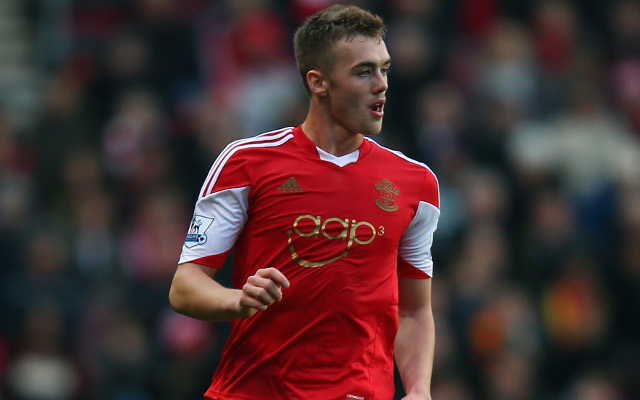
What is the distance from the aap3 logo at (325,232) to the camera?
5.30 m

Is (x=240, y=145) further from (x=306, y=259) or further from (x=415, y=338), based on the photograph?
(x=415, y=338)

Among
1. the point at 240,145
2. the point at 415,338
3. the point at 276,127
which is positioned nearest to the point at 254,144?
the point at 240,145

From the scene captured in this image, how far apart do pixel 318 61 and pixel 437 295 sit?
539cm

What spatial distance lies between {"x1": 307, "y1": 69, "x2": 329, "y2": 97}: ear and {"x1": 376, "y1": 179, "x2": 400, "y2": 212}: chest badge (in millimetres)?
489

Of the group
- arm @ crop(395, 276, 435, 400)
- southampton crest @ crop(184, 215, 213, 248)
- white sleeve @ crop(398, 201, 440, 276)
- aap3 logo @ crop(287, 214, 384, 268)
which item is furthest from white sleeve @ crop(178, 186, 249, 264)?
arm @ crop(395, 276, 435, 400)

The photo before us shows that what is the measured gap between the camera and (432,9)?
13.5 m

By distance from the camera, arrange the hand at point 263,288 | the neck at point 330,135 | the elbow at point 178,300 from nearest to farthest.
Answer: the hand at point 263,288
the elbow at point 178,300
the neck at point 330,135

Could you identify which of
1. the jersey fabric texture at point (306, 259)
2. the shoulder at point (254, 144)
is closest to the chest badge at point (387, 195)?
the jersey fabric texture at point (306, 259)

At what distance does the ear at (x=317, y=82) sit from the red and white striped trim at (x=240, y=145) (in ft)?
0.75

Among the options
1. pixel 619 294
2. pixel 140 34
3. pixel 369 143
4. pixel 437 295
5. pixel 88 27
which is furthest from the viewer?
pixel 88 27

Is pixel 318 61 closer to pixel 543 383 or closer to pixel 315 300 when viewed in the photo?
pixel 315 300

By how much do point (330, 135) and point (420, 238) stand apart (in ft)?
2.15

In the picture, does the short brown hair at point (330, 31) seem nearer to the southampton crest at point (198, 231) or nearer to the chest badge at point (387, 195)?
the chest badge at point (387, 195)

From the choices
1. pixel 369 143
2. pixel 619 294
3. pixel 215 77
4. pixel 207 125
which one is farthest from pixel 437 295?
pixel 369 143
